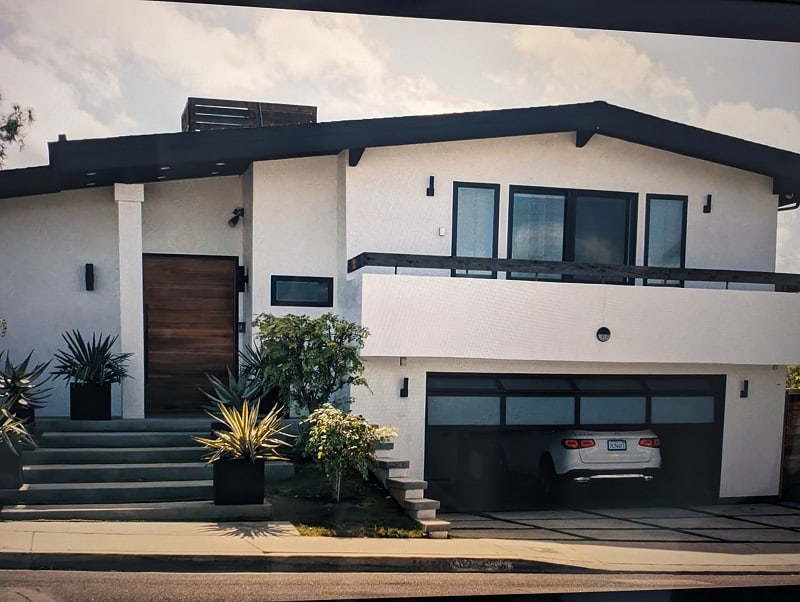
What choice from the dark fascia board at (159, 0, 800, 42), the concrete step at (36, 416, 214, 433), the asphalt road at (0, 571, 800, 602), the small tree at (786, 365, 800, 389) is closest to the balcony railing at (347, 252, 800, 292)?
the small tree at (786, 365, 800, 389)

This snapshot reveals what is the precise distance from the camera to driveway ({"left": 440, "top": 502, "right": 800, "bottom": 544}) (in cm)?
645

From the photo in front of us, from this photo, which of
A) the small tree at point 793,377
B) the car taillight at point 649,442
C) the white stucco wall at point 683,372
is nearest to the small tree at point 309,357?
the white stucco wall at point 683,372

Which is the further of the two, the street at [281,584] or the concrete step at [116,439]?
the concrete step at [116,439]

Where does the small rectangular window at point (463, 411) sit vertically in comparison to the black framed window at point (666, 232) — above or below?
below

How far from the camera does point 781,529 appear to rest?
7.23 metres

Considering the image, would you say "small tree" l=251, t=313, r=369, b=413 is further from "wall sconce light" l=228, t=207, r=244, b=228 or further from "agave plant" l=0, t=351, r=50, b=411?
"agave plant" l=0, t=351, r=50, b=411

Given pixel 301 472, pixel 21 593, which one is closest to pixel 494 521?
pixel 301 472

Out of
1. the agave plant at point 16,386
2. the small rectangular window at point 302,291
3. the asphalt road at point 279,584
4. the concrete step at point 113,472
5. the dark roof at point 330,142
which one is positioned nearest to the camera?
the asphalt road at point 279,584

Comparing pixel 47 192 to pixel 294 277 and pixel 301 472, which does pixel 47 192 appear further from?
pixel 301 472

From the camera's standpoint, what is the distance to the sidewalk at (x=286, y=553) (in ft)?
14.7

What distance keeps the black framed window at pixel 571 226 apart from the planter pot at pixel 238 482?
350 cm

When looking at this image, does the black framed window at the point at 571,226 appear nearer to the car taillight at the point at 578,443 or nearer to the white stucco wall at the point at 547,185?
the white stucco wall at the point at 547,185

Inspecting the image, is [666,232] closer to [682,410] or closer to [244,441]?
[682,410]

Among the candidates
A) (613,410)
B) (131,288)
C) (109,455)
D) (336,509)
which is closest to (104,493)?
(109,455)
